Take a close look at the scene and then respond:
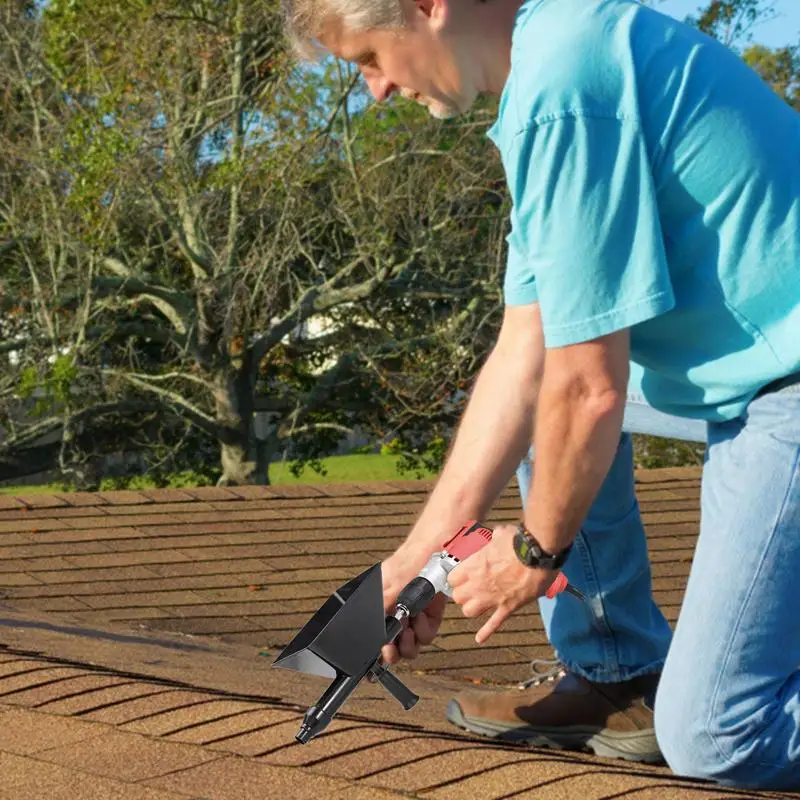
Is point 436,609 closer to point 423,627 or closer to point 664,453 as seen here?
point 423,627

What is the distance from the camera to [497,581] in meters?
2.27

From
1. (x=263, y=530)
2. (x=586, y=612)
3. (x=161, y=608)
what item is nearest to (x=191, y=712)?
(x=586, y=612)

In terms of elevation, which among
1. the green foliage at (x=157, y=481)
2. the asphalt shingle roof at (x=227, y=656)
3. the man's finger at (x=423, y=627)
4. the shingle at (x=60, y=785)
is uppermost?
the man's finger at (x=423, y=627)

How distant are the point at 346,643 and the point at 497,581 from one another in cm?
30

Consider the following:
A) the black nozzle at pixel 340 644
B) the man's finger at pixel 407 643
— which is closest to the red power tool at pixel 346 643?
the black nozzle at pixel 340 644

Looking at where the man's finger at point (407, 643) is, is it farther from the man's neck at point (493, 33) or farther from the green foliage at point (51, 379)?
Answer: the green foliage at point (51, 379)

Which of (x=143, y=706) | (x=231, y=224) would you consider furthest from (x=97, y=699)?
(x=231, y=224)

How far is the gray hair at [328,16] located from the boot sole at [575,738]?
1.52 m

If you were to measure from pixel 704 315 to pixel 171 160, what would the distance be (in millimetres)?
12863

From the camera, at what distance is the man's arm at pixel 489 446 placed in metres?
2.60

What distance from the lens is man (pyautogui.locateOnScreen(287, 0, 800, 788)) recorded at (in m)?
2.10

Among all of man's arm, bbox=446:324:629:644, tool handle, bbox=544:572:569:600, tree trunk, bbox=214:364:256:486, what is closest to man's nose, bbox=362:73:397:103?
man's arm, bbox=446:324:629:644

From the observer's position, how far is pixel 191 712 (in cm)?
263

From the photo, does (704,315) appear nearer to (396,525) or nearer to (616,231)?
(616,231)
